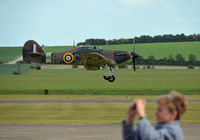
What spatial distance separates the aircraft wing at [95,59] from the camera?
41781mm

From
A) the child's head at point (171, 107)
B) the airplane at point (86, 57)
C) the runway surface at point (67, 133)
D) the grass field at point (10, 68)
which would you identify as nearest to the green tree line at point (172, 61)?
the grass field at point (10, 68)

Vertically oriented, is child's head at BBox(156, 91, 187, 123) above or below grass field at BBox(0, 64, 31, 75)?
above

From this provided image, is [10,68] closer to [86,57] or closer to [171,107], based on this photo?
[86,57]

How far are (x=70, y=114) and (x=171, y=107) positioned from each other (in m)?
30.4

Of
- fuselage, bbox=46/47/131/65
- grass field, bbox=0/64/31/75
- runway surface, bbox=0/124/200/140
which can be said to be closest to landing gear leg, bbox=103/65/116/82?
fuselage, bbox=46/47/131/65

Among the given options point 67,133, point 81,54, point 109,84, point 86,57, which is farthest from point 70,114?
point 109,84

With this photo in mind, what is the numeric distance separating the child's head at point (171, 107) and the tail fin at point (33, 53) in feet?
A: 128

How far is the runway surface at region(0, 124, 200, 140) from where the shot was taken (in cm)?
2066

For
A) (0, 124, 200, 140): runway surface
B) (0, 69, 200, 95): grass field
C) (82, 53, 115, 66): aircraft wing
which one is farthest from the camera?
(0, 69, 200, 95): grass field

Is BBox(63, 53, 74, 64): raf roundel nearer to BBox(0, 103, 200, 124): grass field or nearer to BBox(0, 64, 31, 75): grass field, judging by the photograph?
BBox(0, 103, 200, 124): grass field

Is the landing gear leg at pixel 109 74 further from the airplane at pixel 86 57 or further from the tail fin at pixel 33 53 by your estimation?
the tail fin at pixel 33 53

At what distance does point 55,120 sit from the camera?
3069cm

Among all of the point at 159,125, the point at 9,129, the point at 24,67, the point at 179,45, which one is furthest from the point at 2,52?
the point at 159,125

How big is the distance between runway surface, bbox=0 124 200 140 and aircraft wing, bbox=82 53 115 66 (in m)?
16.8
